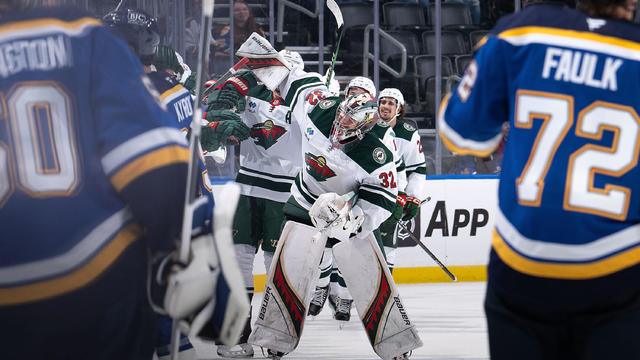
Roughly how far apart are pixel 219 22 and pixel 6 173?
5812 millimetres

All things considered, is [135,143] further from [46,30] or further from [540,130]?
[540,130]

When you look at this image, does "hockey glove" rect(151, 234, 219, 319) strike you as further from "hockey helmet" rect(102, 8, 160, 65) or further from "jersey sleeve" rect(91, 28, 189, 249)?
"hockey helmet" rect(102, 8, 160, 65)

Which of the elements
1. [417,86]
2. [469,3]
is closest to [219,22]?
[417,86]

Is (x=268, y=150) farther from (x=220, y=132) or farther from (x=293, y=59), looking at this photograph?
(x=220, y=132)

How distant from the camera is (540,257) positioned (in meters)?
1.63

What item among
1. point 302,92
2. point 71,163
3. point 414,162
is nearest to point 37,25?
point 71,163

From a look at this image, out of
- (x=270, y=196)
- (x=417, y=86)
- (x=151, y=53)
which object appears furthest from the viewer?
(x=417, y=86)

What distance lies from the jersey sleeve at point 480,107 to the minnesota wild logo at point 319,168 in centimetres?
202

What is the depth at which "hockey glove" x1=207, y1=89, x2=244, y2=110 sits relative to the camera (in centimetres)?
442

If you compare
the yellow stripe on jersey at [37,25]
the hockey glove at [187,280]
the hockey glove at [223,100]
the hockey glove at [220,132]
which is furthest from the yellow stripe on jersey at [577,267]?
the hockey glove at [223,100]

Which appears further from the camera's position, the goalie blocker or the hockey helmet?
A: the goalie blocker

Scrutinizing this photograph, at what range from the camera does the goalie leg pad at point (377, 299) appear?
3650 mm

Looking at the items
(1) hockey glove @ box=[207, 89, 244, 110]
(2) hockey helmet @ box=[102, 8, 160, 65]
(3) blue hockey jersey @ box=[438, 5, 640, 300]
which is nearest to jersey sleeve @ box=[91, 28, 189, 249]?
(3) blue hockey jersey @ box=[438, 5, 640, 300]

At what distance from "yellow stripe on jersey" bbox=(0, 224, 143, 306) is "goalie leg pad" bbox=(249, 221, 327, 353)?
242 centimetres
